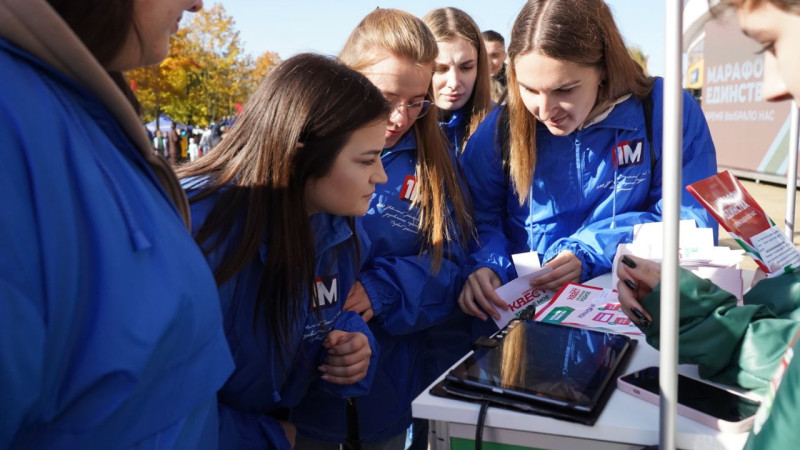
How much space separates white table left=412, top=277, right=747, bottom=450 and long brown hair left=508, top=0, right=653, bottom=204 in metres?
1.10

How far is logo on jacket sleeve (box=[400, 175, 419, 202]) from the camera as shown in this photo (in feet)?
6.82

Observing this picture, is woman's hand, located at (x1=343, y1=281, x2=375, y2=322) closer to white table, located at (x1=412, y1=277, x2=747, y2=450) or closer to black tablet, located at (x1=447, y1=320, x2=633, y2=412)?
black tablet, located at (x1=447, y1=320, x2=633, y2=412)

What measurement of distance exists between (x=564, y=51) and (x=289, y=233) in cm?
107

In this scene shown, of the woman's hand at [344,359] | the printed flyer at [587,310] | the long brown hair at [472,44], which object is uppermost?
the long brown hair at [472,44]

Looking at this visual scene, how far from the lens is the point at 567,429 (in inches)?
43.9

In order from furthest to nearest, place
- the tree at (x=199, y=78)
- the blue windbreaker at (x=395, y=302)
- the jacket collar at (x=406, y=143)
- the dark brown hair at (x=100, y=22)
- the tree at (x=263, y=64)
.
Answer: the tree at (x=263, y=64) < the tree at (x=199, y=78) < the jacket collar at (x=406, y=143) < the blue windbreaker at (x=395, y=302) < the dark brown hair at (x=100, y=22)

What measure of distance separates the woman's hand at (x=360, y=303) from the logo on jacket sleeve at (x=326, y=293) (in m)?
0.19

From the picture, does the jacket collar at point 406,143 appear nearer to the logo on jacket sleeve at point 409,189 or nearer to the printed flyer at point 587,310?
the logo on jacket sleeve at point 409,189

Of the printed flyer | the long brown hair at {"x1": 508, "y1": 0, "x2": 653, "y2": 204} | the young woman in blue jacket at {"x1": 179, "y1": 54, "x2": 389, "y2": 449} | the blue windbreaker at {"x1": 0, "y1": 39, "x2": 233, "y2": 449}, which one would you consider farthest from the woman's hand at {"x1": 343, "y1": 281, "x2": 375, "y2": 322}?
the blue windbreaker at {"x1": 0, "y1": 39, "x2": 233, "y2": 449}

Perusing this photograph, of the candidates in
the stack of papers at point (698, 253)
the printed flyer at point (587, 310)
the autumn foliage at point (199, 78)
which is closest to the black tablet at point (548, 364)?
the printed flyer at point (587, 310)

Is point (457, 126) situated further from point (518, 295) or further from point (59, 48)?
point (59, 48)

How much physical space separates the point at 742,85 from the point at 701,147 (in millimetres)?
11197

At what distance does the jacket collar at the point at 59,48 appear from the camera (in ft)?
2.26

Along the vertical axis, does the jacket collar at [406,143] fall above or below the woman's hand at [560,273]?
above
